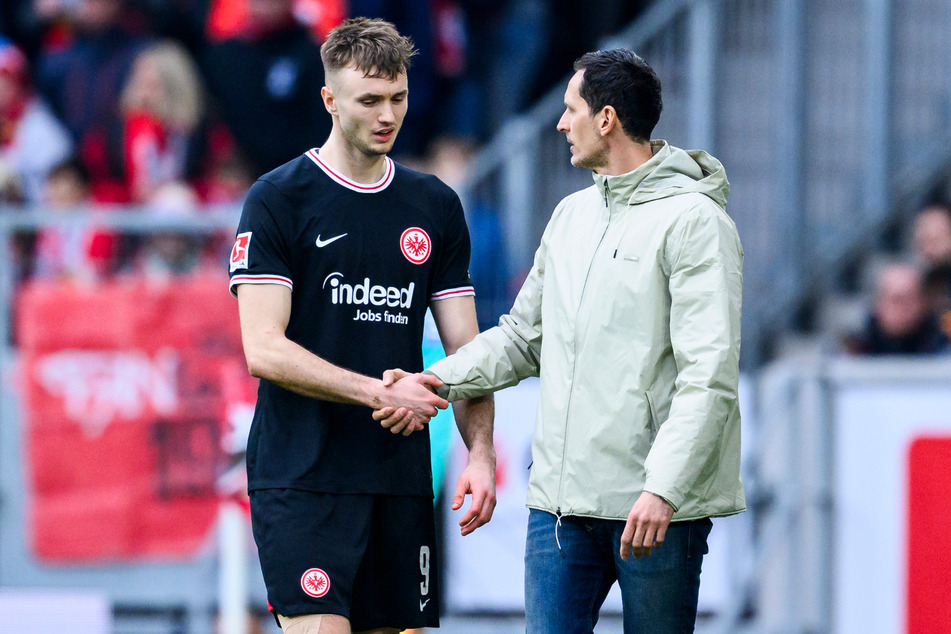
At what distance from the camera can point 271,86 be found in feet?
33.0

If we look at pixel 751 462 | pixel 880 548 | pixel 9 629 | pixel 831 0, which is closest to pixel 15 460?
pixel 9 629

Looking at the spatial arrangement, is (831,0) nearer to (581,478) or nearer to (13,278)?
(13,278)

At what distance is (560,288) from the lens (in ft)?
15.7

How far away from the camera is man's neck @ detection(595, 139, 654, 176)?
473 centimetres

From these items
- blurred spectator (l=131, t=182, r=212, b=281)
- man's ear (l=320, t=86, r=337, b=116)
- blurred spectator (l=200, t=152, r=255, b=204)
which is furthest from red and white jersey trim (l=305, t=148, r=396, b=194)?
blurred spectator (l=200, t=152, r=255, b=204)

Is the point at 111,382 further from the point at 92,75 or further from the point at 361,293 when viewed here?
the point at 361,293

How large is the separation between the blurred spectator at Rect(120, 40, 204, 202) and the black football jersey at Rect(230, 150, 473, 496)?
18.0 ft

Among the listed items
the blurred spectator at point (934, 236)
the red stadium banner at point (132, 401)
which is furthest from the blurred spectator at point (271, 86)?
the blurred spectator at point (934, 236)

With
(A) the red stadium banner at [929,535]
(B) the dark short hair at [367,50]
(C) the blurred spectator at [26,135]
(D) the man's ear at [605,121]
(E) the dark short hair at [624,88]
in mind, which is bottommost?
(A) the red stadium banner at [929,535]

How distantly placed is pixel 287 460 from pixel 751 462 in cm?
460

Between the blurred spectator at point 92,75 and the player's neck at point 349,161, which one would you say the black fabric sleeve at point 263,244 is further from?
the blurred spectator at point 92,75

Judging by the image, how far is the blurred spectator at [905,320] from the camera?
9.06 m

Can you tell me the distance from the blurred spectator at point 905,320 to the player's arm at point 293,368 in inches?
199

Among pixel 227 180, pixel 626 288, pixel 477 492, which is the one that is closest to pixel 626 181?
pixel 626 288
